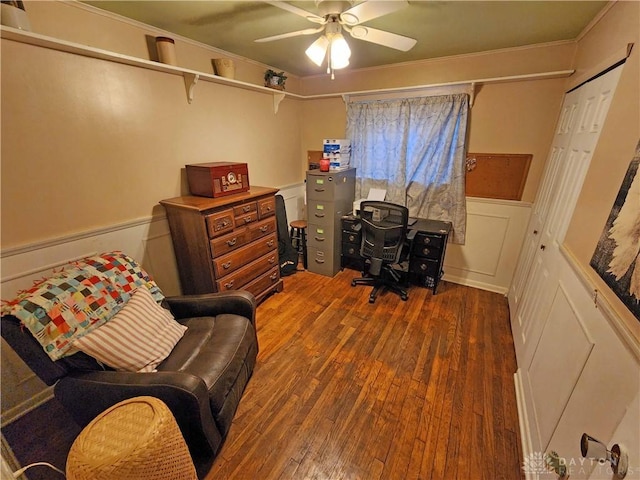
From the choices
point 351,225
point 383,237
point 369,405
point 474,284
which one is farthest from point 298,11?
point 474,284

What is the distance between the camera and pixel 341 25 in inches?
56.3

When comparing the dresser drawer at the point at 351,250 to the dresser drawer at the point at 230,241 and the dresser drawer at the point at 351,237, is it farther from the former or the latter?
the dresser drawer at the point at 230,241

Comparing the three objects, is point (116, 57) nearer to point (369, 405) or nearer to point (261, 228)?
point (261, 228)

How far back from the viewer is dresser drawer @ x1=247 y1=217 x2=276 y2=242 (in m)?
2.30

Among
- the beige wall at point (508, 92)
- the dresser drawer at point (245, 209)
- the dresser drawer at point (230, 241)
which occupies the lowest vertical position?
the dresser drawer at point (230, 241)

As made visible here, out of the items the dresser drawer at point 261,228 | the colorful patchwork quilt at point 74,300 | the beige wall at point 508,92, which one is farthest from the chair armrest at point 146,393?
the beige wall at point 508,92

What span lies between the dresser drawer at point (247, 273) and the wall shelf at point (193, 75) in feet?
4.85

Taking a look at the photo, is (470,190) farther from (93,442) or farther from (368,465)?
(93,442)

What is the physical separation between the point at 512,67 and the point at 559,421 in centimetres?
265

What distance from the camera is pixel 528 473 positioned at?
1.25m

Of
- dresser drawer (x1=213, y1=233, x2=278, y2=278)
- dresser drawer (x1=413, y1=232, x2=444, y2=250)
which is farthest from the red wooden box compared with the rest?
dresser drawer (x1=413, y1=232, x2=444, y2=250)

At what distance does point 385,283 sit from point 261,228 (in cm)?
143

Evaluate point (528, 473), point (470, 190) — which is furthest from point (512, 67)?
point (528, 473)

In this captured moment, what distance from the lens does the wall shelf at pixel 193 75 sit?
4.32ft
